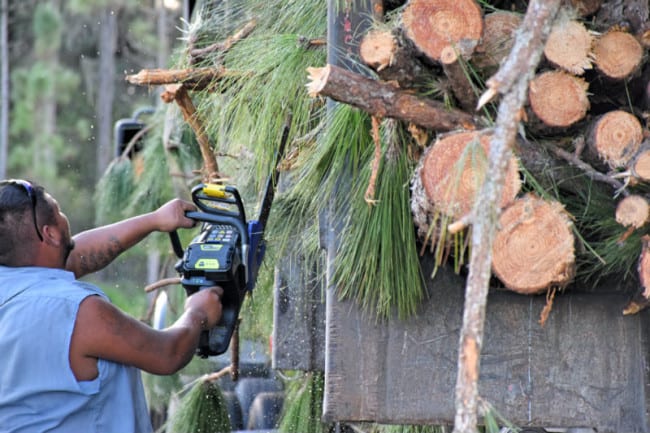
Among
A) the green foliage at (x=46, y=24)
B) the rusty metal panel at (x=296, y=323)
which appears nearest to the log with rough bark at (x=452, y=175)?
the rusty metal panel at (x=296, y=323)

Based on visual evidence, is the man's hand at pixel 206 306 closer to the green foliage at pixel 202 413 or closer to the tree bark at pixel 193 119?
the tree bark at pixel 193 119

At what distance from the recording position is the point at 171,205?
269 cm

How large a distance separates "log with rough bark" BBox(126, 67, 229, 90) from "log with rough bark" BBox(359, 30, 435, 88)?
919mm

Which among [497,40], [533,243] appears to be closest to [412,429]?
[533,243]

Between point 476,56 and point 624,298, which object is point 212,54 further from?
point 624,298

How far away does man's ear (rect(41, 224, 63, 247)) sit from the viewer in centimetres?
227

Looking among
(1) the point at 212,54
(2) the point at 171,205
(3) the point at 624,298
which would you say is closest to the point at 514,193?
(3) the point at 624,298

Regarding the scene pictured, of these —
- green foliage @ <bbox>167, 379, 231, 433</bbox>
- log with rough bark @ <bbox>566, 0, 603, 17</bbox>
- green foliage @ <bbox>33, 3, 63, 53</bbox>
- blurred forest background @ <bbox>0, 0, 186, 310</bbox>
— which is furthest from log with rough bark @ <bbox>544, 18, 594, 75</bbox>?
green foliage @ <bbox>33, 3, 63, 53</bbox>

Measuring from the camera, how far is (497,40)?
2096mm

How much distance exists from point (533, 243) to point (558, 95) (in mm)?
344

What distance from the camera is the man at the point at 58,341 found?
2119 mm

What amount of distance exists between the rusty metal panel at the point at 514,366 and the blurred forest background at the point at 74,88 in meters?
12.8

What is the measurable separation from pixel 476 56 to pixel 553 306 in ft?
2.18

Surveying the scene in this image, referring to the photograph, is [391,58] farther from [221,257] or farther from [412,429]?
[412,429]
